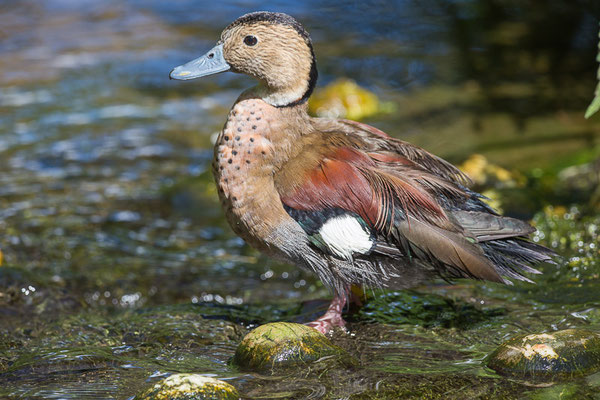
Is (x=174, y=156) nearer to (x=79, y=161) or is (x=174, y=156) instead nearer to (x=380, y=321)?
(x=79, y=161)

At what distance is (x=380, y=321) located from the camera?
4.76m

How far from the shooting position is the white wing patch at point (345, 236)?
441cm

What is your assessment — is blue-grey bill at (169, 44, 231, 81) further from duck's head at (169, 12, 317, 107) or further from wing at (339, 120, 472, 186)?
wing at (339, 120, 472, 186)

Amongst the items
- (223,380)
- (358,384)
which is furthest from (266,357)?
(358,384)

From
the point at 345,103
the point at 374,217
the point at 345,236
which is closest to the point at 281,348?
the point at 345,236

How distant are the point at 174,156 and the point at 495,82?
489 cm

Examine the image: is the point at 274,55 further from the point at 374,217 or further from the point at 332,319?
the point at 332,319

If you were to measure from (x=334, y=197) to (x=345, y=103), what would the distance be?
5.98m

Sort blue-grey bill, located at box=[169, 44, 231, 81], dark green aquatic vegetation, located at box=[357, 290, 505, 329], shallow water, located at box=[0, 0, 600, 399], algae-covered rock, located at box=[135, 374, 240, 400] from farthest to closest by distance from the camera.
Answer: blue-grey bill, located at box=[169, 44, 231, 81] < dark green aquatic vegetation, located at box=[357, 290, 505, 329] < shallow water, located at box=[0, 0, 600, 399] < algae-covered rock, located at box=[135, 374, 240, 400]

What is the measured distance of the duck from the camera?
14.4 ft

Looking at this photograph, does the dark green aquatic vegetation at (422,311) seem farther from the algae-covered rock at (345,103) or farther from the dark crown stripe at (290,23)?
the algae-covered rock at (345,103)

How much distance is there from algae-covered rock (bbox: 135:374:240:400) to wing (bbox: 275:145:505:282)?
1226mm

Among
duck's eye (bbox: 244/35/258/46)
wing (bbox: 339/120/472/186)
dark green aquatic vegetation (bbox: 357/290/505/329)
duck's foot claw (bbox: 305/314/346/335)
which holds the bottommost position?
dark green aquatic vegetation (bbox: 357/290/505/329)

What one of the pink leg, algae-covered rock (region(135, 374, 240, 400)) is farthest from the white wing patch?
algae-covered rock (region(135, 374, 240, 400))
